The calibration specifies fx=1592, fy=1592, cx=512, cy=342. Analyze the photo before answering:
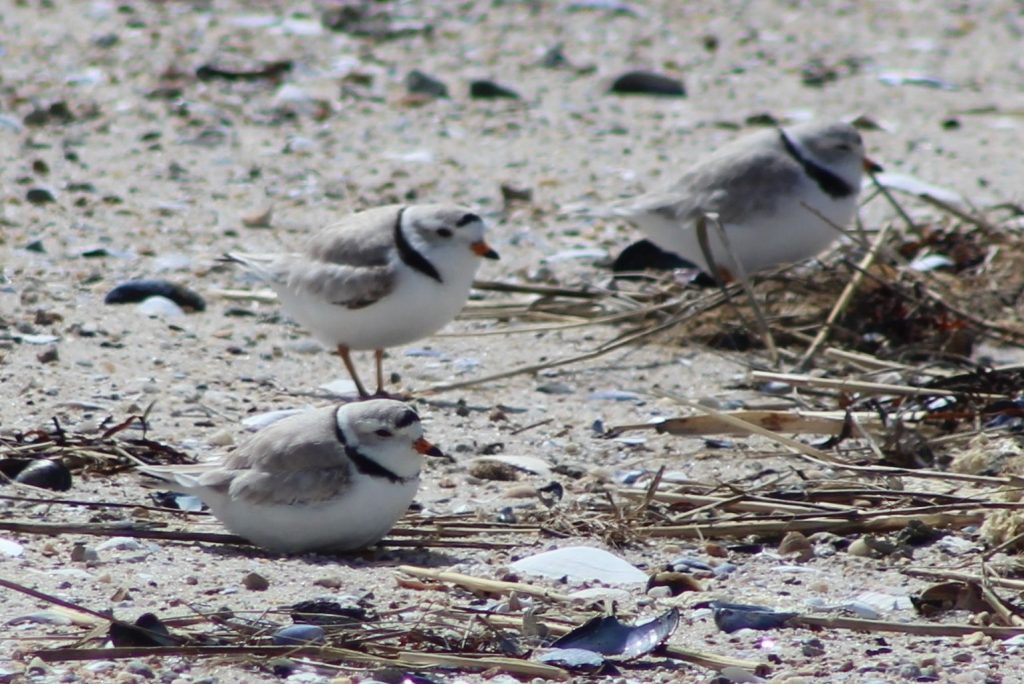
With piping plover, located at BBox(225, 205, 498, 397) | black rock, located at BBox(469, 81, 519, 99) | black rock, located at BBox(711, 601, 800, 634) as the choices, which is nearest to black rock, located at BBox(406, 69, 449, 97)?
black rock, located at BBox(469, 81, 519, 99)

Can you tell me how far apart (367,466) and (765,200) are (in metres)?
2.89

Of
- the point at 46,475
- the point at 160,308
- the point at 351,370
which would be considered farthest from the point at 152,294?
the point at 46,475

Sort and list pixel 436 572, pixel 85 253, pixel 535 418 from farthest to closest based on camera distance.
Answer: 1. pixel 85 253
2. pixel 535 418
3. pixel 436 572

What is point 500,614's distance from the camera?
11.2 ft

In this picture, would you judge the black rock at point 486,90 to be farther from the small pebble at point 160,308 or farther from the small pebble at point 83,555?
the small pebble at point 83,555

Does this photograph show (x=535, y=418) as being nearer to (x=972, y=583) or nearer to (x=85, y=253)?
(x=972, y=583)

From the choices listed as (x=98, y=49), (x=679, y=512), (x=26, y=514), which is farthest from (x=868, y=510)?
(x=98, y=49)

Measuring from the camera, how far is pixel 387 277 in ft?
17.2

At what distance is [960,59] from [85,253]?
6809mm

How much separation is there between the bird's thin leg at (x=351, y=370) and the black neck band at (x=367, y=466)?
4.65 ft

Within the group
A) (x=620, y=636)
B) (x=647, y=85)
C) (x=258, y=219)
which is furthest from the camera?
(x=647, y=85)

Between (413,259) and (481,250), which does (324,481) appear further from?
(481,250)

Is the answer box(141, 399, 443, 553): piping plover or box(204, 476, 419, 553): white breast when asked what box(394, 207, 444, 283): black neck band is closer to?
box(141, 399, 443, 553): piping plover

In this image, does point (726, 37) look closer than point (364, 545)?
No
